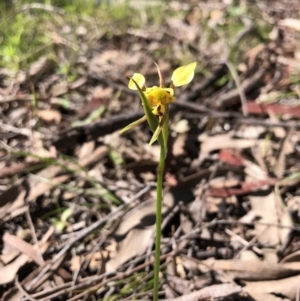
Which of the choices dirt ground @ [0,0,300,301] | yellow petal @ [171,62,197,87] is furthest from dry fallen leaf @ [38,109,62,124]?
yellow petal @ [171,62,197,87]

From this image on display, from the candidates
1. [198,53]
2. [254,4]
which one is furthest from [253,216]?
[254,4]

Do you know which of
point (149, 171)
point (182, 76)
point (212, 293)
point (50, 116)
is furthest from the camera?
point (50, 116)

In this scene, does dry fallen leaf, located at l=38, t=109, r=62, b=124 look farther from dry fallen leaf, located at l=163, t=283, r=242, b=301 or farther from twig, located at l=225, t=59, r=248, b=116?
dry fallen leaf, located at l=163, t=283, r=242, b=301

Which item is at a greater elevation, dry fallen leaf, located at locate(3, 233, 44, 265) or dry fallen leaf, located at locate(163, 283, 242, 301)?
dry fallen leaf, located at locate(3, 233, 44, 265)

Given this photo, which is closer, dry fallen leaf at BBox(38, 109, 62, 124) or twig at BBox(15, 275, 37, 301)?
twig at BBox(15, 275, 37, 301)

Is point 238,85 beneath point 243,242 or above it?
above

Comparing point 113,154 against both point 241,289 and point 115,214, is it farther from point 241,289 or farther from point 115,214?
point 241,289

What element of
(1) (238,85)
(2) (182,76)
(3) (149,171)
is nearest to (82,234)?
(3) (149,171)

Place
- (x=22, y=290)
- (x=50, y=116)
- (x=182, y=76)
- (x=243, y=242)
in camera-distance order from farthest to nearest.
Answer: (x=50, y=116) < (x=243, y=242) < (x=22, y=290) < (x=182, y=76)

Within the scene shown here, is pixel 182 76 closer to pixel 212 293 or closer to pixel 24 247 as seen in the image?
pixel 212 293
